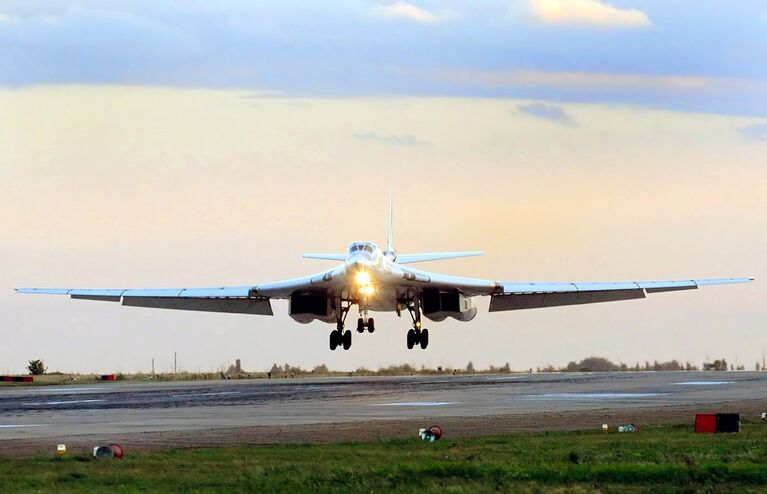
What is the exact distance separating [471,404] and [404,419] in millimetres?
5190

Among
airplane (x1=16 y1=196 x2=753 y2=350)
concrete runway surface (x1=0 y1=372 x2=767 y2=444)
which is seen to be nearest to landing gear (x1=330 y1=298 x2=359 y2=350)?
airplane (x1=16 y1=196 x2=753 y2=350)

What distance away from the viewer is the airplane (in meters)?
42.8

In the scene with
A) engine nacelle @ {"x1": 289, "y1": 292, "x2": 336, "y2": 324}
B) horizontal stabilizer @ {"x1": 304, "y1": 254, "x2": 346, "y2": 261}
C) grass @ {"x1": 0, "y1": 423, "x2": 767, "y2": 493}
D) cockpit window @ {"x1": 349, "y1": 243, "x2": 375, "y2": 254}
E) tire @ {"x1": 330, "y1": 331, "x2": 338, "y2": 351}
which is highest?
horizontal stabilizer @ {"x1": 304, "y1": 254, "x2": 346, "y2": 261}

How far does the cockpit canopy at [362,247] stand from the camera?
40219 mm

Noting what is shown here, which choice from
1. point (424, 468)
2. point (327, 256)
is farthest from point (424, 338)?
point (424, 468)

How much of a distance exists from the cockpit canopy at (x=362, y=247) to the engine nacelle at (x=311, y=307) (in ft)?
15.1

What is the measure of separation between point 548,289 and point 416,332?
5462 millimetres

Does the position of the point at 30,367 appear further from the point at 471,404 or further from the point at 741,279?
the point at 471,404

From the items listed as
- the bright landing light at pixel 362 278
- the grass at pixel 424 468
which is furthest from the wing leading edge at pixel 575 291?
the grass at pixel 424 468

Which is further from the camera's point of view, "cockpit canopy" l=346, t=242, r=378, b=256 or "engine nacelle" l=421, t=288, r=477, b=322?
"engine nacelle" l=421, t=288, r=477, b=322

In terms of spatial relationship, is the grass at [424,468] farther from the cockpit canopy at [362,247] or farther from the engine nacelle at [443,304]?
the engine nacelle at [443,304]

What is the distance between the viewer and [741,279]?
4462cm

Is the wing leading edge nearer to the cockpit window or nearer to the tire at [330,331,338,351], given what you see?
the tire at [330,331,338,351]

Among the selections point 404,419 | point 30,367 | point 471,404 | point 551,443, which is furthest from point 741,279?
point 30,367
